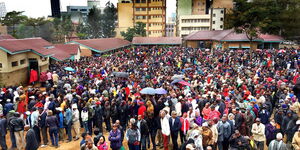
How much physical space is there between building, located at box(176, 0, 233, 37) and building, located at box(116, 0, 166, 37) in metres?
5.85

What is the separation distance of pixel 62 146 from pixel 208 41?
3819cm

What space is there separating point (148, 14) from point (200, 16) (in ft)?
48.0

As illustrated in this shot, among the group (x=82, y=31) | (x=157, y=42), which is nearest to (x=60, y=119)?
(x=157, y=42)

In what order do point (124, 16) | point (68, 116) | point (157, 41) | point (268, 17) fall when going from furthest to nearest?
point (124, 16) → point (157, 41) → point (268, 17) → point (68, 116)

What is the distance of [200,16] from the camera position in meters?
58.0

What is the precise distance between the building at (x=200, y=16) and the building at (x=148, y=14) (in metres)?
5.85

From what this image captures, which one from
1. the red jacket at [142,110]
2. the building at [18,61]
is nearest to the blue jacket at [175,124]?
the red jacket at [142,110]

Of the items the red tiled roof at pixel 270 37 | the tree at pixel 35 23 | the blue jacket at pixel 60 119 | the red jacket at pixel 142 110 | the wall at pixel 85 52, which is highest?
the tree at pixel 35 23

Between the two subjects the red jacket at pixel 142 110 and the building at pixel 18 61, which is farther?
the building at pixel 18 61

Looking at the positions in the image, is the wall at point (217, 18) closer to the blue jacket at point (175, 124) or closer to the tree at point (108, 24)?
the tree at point (108, 24)

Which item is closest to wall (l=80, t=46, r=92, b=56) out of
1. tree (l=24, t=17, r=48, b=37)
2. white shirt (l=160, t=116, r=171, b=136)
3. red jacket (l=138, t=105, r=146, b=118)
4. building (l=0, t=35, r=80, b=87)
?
building (l=0, t=35, r=80, b=87)

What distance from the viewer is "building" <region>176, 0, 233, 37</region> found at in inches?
2231

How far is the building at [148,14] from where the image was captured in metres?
64.2

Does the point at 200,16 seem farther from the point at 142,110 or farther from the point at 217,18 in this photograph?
the point at 142,110
